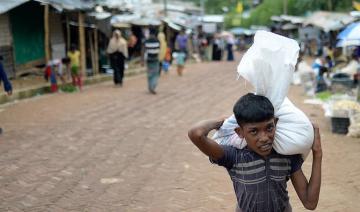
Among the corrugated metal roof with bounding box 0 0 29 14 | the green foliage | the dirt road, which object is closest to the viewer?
the dirt road

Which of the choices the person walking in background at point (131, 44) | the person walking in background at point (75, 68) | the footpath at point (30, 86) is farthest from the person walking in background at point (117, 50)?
the person walking in background at point (131, 44)

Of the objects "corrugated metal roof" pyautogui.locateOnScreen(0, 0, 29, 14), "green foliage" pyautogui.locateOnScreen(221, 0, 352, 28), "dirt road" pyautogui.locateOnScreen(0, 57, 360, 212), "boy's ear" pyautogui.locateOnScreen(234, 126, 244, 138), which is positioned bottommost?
"dirt road" pyautogui.locateOnScreen(0, 57, 360, 212)

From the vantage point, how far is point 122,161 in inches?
252

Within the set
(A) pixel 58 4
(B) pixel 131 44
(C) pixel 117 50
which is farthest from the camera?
(B) pixel 131 44

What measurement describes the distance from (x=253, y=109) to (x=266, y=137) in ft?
0.45

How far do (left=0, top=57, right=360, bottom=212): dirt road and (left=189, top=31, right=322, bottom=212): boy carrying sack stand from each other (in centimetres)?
45

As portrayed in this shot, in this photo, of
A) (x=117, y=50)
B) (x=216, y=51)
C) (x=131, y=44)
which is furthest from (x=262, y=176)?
(x=216, y=51)

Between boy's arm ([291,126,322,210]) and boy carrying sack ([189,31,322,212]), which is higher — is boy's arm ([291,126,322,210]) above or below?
below

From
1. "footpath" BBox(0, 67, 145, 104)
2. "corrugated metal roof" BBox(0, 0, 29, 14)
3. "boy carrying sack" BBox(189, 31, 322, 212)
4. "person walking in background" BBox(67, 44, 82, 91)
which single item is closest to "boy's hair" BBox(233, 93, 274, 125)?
"boy carrying sack" BBox(189, 31, 322, 212)

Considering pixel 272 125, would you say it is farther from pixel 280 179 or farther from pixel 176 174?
pixel 176 174

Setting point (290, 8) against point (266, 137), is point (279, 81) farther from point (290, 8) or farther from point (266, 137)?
point (290, 8)

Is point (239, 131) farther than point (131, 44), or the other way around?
point (131, 44)

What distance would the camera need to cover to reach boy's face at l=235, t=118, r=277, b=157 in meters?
2.24

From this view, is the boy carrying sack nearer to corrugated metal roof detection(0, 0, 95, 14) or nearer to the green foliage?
corrugated metal roof detection(0, 0, 95, 14)
